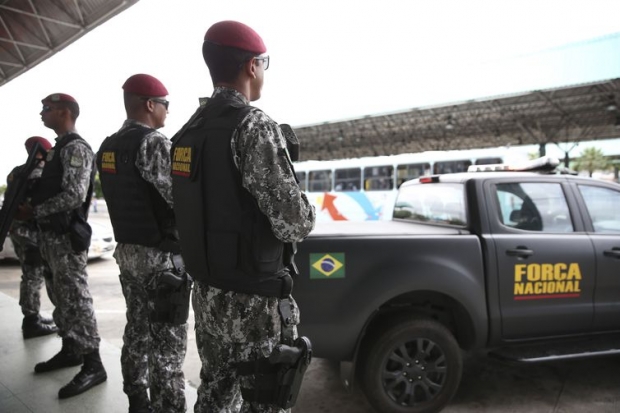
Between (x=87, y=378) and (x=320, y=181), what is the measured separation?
49.0 feet

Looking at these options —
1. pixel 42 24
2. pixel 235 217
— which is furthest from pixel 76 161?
pixel 42 24

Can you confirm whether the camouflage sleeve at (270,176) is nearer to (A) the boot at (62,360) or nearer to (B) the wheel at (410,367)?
(B) the wheel at (410,367)

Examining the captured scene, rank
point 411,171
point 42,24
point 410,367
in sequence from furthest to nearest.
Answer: point 411,171
point 42,24
point 410,367

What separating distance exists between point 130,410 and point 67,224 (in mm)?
1337

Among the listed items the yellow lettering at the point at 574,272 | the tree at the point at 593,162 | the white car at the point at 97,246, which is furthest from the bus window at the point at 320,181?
the tree at the point at 593,162

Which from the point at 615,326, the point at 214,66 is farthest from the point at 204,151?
the point at 615,326

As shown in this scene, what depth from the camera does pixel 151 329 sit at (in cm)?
225

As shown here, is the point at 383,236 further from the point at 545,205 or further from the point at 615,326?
the point at 615,326

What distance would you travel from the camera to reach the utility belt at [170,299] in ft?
6.94

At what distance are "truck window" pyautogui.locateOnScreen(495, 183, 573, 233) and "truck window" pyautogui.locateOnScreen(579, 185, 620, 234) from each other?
0.84ft

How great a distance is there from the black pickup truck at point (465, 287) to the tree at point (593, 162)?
39038 millimetres

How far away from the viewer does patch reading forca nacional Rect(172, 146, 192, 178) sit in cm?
158

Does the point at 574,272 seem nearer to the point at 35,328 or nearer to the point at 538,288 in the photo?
the point at 538,288

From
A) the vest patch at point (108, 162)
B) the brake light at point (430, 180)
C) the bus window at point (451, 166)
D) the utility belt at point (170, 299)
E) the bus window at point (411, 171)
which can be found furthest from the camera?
the bus window at point (411, 171)
